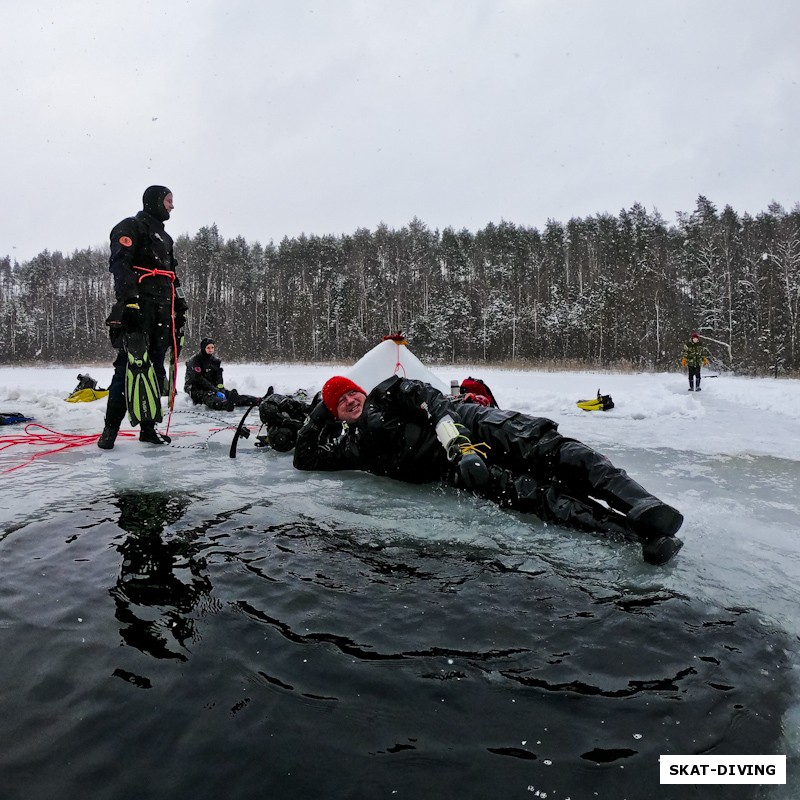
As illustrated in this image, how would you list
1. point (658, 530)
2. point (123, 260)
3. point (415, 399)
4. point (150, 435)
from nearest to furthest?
point (658, 530) < point (415, 399) < point (123, 260) < point (150, 435)

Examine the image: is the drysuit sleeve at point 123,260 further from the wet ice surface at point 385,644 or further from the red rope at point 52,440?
the wet ice surface at point 385,644

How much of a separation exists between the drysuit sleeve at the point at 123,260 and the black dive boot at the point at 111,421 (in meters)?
0.96

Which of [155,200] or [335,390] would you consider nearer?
[335,390]

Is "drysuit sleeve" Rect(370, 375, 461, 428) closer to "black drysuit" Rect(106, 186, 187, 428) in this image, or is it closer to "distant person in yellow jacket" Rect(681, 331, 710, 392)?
"black drysuit" Rect(106, 186, 187, 428)

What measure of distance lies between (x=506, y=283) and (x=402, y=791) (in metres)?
40.0

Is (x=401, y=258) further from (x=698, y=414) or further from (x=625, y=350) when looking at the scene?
(x=698, y=414)

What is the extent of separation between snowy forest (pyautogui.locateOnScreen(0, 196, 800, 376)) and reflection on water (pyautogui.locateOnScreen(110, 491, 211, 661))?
2610cm

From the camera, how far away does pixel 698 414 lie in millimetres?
7555

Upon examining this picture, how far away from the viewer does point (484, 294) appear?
3600 centimetres

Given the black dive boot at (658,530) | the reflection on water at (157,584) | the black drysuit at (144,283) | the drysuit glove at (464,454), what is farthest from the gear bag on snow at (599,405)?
the reflection on water at (157,584)

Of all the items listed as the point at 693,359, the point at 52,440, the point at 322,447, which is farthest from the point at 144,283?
the point at 693,359

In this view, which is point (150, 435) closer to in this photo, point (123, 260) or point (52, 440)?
point (52, 440)

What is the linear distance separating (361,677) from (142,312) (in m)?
4.21

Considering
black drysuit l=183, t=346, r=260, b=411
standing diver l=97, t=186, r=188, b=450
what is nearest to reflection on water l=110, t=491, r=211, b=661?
standing diver l=97, t=186, r=188, b=450
